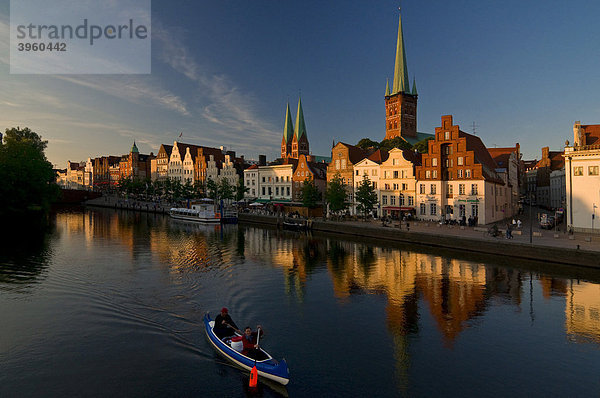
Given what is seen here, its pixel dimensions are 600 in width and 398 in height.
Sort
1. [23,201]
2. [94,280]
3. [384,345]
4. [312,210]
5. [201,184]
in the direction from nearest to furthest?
[384,345]
[94,280]
[23,201]
[312,210]
[201,184]

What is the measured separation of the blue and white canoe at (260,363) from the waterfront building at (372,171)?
5735 centimetres

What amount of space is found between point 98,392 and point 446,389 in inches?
550

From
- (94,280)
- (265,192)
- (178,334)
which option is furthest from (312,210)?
(178,334)

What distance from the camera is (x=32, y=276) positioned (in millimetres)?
30578

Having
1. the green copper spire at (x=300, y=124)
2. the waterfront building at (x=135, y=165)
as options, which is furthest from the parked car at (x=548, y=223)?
the waterfront building at (x=135, y=165)

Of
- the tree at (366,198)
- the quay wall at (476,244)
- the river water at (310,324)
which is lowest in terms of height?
the river water at (310,324)

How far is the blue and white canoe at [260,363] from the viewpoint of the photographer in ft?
44.7

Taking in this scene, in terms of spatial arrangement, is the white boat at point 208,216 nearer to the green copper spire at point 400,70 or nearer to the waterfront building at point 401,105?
the waterfront building at point 401,105

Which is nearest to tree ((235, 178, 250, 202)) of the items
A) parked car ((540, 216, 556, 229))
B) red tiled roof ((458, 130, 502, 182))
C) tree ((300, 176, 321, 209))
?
tree ((300, 176, 321, 209))

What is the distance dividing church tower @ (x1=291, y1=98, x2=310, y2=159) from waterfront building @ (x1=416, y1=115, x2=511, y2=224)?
91818mm

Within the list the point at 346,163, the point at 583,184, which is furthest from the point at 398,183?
the point at 583,184

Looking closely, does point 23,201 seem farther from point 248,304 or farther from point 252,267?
point 248,304

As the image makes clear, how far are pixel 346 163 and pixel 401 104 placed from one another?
93611 mm

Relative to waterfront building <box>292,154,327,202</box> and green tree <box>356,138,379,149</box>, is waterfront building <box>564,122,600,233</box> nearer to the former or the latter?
waterfront building <box>292,154,327,202</box>
